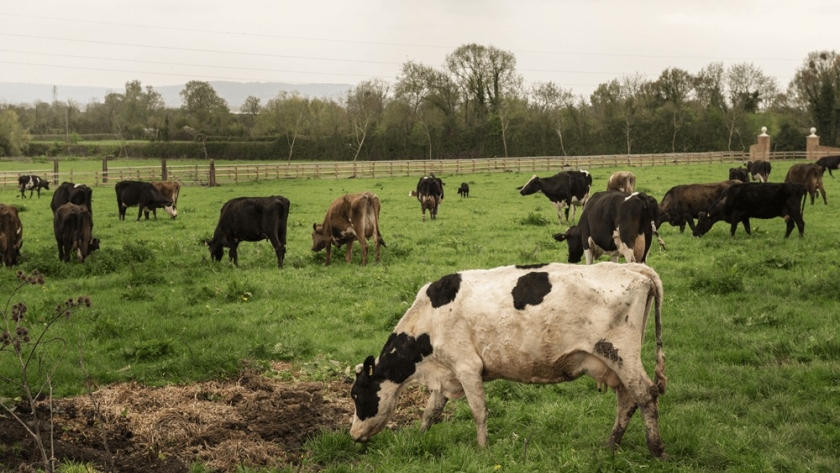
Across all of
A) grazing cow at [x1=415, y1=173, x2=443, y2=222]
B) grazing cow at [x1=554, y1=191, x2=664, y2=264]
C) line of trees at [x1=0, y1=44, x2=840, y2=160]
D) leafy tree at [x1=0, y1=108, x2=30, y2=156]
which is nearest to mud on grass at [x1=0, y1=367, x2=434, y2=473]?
grazing cow at [x1=554, y1=191, x2=664, y2=264]

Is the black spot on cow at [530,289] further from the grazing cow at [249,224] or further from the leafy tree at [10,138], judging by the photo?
the leafy tree at [10,138]

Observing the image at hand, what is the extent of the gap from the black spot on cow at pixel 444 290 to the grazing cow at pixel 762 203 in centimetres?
1316

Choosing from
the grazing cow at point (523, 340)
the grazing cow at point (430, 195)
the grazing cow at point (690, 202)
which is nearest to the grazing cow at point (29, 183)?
the grazing cow at point (430, 195)

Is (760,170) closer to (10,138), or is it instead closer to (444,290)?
(444,290)

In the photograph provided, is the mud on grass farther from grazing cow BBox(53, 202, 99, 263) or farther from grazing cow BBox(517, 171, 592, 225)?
grazing cow BBox(517, 171, 592, 225)

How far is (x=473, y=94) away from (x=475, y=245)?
182 ft

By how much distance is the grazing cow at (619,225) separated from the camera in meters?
11.9

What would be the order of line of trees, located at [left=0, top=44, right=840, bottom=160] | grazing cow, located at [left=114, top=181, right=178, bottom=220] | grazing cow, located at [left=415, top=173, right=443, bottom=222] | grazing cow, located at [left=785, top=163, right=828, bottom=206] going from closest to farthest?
grazing cow, located at [left=415, top=173, right=443, bottom=222], grazing cow, located at [left=785, top=163, right=828, bottom=206], grazing cow, located at [left=114, top=181, right=178, bottom=220], line of trees, located at [left=0, top=44, right=840, bottom=160]

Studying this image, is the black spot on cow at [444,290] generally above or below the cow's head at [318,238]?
above

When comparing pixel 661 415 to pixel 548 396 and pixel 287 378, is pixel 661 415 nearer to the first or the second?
pixel 548 396

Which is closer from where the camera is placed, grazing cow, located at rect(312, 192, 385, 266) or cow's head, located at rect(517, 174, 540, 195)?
grazing cow, located at rect(312, 192, 385, 266)

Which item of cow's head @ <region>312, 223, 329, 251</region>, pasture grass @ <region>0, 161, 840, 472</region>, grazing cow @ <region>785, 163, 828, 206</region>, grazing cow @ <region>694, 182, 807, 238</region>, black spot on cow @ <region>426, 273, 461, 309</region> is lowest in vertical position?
pasture grass @ <region>0, 161, 840, 472</region>

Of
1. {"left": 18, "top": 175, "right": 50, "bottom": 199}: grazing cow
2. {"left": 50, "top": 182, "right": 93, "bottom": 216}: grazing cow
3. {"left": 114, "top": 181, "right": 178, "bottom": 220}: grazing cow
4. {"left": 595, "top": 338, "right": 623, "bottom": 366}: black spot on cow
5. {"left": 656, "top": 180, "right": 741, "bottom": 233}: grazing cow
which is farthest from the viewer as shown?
{"left": 18, "top": 175, "right": 50, "bottom": 199}: grazing cow

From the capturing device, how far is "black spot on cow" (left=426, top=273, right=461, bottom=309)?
605cm
